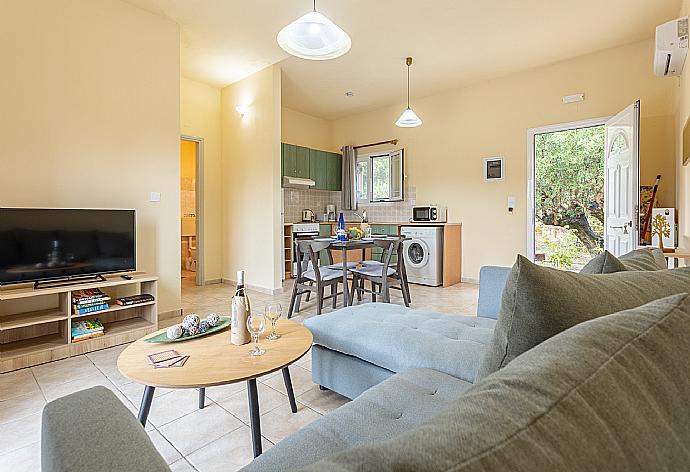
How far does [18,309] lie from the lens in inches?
115

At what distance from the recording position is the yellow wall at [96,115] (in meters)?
2.94

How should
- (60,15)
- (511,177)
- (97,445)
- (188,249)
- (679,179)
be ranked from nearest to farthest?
1. (97,445)
2. (60,15)
3. (679,179)
4. (511,177)
5. (188,249)

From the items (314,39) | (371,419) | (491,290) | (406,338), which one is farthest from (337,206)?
(371,419)

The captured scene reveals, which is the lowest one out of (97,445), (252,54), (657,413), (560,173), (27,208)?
(97,445)

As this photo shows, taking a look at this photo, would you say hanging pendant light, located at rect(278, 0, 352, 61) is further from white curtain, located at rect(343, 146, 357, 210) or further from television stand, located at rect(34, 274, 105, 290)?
white curtain, located at rect(343, 146, 357, 210)

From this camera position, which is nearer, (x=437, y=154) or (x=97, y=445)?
(x=97, y=445)

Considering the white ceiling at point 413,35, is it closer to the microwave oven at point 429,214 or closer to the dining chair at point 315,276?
the microwave oven at point 429,214

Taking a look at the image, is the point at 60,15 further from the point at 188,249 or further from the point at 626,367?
the point at 188,249

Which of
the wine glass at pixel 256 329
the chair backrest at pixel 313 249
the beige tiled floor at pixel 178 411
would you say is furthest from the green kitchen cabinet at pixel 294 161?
the wine glass at pixel 256 329

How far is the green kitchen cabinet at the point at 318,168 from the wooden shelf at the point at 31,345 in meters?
4.62

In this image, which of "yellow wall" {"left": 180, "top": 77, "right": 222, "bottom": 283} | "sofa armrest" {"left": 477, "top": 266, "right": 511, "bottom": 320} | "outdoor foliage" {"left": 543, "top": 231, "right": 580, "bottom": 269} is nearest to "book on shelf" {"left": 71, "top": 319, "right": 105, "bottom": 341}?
"yellow wall" {"left": 180, "top": 77, "right": 222, "bottom": 283}

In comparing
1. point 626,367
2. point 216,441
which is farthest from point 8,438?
point 626,367

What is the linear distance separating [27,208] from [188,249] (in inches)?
198

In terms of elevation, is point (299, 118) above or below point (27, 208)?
above
